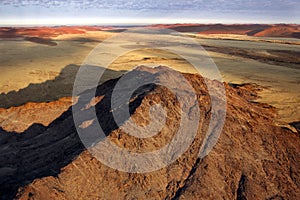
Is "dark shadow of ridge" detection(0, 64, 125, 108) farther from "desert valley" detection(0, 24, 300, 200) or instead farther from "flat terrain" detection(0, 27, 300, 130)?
"desert valley" detection(0, 24, 300, 200)

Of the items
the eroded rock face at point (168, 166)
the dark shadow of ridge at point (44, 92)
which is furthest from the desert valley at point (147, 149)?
the dark shadow of ridge at point (44, 92)

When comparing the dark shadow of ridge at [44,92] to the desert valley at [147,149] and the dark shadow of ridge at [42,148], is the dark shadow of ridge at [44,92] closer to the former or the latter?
the desert valley at [147,149]

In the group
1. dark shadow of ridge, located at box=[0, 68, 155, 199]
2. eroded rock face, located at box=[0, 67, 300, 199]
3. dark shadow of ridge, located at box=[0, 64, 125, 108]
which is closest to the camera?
eroded rock face, located at box=[0, 67, 300, 199]

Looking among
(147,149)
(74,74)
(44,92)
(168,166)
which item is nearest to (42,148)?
(147,149)

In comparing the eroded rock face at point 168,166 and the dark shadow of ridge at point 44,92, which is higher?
the eroded rock face at point 168,166

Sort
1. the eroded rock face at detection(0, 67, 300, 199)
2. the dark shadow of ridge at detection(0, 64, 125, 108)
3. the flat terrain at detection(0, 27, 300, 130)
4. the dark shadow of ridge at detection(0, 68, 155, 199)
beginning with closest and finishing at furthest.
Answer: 1. the eroded rock face at detection(0, 67, 300, 199)
2. the dark shadow of ridge at detection(0, 68, 155, 199)
3. the dark shadow of ridge at detection(0, 64, 125, 108)
4. the flat terrain at detection(0, 27, 300, 130)

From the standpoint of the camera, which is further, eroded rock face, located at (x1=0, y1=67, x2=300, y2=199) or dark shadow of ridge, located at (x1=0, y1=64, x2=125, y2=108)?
dark shadow of ridge, located at (x1=0, y1=64, x2=125, y2=108)

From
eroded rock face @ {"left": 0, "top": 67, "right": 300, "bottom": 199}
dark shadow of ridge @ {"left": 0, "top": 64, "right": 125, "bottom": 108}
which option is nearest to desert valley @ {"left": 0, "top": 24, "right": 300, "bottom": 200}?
eroded rock face @ {"left": 0, "top": 67, "right": 300, "bottom": 199}

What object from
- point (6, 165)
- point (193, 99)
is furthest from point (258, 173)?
point (6, 165)

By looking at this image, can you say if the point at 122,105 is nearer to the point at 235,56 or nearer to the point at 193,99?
the point at 193,99
